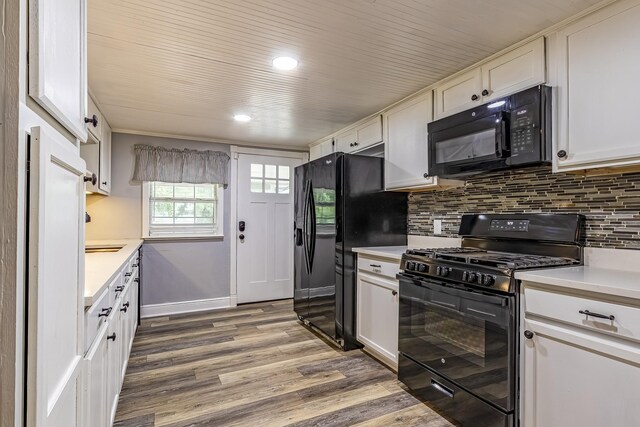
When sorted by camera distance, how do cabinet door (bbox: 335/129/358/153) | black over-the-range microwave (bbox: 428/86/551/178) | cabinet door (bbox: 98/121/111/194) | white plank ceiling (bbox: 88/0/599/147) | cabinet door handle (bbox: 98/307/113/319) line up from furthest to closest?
cabinet door (bbox: 335/129/358/153) → cabinet door (bbox: 98/121/111/194) → black over-the-range microwave (bbox: 428/86/551/178) → white plank ceiling (bbox: 88/0/599/147) → cabinet door handle (bbox: 98/307/113/319)

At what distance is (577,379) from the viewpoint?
1.34 m

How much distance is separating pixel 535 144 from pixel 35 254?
201 cm

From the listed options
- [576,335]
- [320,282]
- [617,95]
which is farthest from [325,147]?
[576,335]

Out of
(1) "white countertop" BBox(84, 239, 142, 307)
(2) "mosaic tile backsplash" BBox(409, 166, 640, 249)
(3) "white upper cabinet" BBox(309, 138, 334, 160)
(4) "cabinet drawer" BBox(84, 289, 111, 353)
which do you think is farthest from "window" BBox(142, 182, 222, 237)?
(2) "mosaic tile backsplash" BBox(409, 166, 640, 249)

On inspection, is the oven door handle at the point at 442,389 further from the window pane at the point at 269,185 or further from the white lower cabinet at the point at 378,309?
the window pane at the point at 269,185

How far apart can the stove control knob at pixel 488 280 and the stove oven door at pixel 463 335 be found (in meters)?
0.06

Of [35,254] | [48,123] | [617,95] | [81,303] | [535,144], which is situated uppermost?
[617,95]

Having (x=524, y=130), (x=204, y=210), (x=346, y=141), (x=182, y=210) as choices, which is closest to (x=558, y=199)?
(x=524, y=130)

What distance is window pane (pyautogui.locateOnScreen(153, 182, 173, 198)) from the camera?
3.86 m

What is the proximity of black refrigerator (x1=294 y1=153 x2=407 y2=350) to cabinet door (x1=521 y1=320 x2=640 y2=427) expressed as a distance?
4.93 feet

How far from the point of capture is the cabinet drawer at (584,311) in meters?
1.19

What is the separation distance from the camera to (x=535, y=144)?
5.63 ft

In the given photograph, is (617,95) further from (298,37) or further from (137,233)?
(137,233)

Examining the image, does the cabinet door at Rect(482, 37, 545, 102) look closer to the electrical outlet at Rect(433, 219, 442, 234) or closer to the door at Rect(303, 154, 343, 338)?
the electrical outlet at Rect(433, 219, 442, 234)
